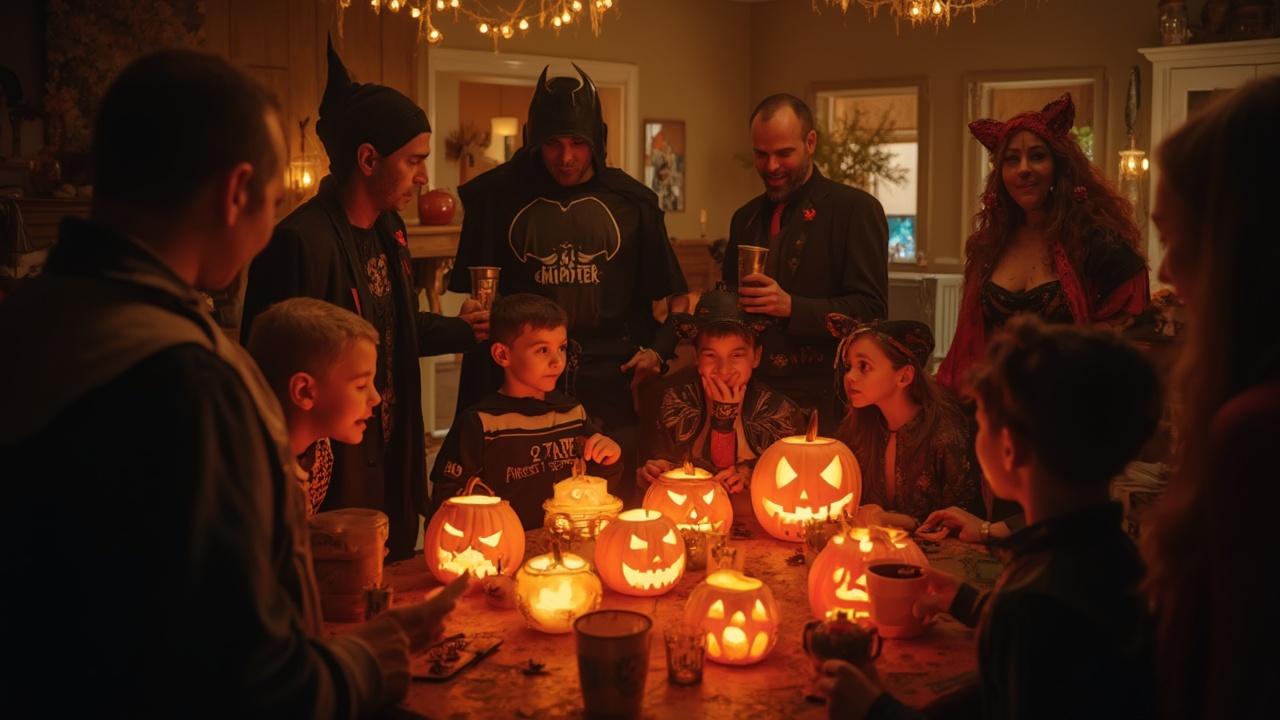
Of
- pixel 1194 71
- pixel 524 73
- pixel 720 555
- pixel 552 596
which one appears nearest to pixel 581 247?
pixel 720 555

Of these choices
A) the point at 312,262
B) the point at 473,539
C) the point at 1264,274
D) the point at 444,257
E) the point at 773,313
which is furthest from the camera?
the point at 444,257

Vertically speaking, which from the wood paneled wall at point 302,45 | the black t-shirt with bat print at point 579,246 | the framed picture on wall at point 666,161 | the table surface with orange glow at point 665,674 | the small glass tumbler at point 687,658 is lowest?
the table surface with orange glow at point 665,674

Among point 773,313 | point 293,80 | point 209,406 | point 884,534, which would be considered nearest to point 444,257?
point 293,80

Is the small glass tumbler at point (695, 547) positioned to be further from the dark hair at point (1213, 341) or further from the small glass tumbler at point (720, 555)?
the dark hair at point (1213, 341)

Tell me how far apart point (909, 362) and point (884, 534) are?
1011 mm

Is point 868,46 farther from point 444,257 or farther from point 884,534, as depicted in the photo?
point 884,534

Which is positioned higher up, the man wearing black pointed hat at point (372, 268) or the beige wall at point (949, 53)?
the beige wall at point (949, 53)

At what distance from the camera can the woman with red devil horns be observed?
3.63 meters

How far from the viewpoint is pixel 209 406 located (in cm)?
132

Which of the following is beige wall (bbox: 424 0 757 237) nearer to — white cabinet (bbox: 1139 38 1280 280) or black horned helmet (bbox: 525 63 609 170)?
white cabinet (bbox: 1139 38 1280 280)

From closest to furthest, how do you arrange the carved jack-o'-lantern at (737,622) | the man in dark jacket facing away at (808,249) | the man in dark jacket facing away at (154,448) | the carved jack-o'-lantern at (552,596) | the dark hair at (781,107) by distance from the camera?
1. the man in dark jacket facing away at (154,448)
2. the carved jack-o'-lantern at (737,622)
3. the carved jack-o'-lantern at (552,596)
4. the man in dark jacket facing away at (808,249)
5. the dark hair at (781,107)

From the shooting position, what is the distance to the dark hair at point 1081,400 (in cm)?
161

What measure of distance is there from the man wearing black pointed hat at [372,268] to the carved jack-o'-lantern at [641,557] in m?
1.04

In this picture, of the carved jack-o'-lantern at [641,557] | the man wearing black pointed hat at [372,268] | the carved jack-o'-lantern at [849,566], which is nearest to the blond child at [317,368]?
the carved jack-o'-lantern at [641,557]
